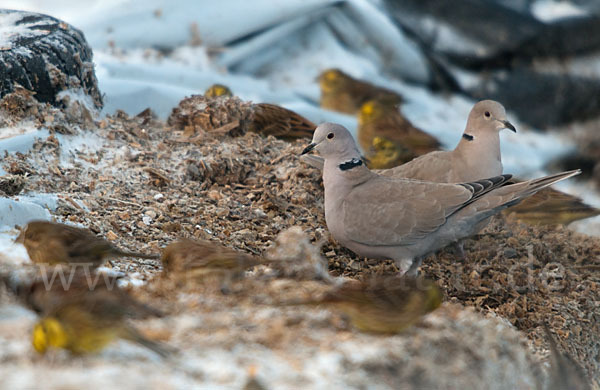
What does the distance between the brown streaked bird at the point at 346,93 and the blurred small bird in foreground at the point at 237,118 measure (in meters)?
1.49

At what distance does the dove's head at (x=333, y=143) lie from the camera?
268cm

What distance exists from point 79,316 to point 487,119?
2.14 m

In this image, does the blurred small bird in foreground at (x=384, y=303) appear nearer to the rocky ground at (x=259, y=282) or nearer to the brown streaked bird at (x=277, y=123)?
the rocky ground at (x=259, y=282)

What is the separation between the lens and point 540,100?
5938mm

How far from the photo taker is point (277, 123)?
12.4ft

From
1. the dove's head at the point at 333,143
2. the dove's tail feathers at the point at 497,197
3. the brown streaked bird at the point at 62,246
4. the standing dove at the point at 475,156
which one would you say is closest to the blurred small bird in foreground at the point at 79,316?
the brown streaked bird at the point at 62,246

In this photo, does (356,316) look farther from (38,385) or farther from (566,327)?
(566,327)

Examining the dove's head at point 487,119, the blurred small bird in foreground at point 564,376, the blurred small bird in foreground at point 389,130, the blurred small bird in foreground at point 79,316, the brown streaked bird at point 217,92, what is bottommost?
the blurred small bird in foreground at point 389,130

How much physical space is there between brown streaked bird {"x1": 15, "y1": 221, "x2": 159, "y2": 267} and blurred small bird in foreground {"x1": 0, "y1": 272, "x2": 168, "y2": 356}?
222mm

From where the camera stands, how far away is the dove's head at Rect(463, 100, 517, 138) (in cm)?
303

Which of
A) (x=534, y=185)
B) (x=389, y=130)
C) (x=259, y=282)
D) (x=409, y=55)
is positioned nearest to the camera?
(x=259, y=282)

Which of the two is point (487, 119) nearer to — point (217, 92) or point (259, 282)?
point (259, 282)

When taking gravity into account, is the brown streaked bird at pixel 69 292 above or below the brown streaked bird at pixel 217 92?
above

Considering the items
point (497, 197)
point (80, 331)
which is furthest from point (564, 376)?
point (80, 331)
